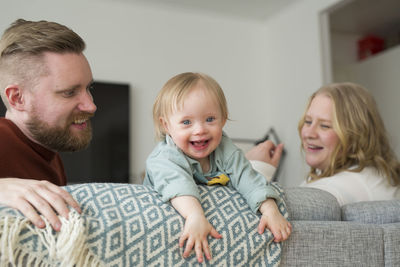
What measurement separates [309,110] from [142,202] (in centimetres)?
129

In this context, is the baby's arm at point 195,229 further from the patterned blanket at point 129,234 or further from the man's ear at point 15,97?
the man's ear at point 15,97

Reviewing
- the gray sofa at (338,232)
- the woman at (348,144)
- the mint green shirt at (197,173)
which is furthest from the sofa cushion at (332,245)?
the woman at (348,144)

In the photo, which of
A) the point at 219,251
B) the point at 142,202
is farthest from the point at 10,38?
→ the point at 219,251

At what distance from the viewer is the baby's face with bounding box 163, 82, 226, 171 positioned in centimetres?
109

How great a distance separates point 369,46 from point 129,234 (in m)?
4.85

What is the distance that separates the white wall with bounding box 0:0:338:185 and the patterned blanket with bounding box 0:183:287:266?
3.32m

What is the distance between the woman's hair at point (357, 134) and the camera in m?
1.74

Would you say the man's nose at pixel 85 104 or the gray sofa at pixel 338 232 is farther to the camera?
the man's nose at pixel 85 104

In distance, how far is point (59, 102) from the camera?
4.38 feet

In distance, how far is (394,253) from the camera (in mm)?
999

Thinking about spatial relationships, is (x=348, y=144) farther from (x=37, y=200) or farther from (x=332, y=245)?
(x=37, y=200)

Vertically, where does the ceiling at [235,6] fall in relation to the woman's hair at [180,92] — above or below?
above

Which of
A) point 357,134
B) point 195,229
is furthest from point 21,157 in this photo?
point 357,134

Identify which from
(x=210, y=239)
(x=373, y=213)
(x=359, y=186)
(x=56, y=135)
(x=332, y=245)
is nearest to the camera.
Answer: (x=210, y=239)
